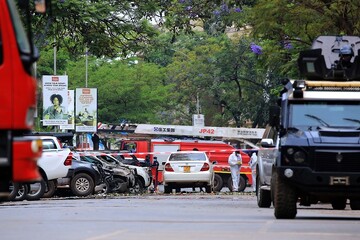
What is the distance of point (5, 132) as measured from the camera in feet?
35.4

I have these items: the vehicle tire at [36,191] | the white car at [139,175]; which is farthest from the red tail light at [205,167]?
the vehicle tire at [36,191]

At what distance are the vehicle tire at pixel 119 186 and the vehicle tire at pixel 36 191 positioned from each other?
5434 mm

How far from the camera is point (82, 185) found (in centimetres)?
3644

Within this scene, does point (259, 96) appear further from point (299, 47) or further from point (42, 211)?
point (42, 211)

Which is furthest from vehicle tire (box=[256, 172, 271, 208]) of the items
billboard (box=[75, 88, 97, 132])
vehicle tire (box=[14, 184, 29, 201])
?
billboard (box=[75, 88, 97, 132])

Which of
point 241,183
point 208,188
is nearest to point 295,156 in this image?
point 208,188

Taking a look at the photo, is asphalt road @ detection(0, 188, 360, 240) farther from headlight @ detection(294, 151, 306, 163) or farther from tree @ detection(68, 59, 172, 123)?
tree @ detection(68, 59, 172, 123)

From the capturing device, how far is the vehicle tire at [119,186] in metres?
39.0

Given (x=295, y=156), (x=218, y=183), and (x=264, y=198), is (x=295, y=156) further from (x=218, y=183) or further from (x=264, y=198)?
(x=218, y=183)

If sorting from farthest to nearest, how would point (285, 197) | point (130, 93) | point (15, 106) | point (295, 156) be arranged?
point (130, 93) → point (285, 197) → point (295, 156) → point (15, 106)

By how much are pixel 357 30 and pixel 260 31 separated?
245 centimetres

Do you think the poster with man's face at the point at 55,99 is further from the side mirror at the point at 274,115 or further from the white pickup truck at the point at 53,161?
the side mirror at the point at 274,115

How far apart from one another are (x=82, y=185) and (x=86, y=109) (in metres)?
14.7

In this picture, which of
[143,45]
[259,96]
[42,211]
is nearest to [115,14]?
[143,45]
